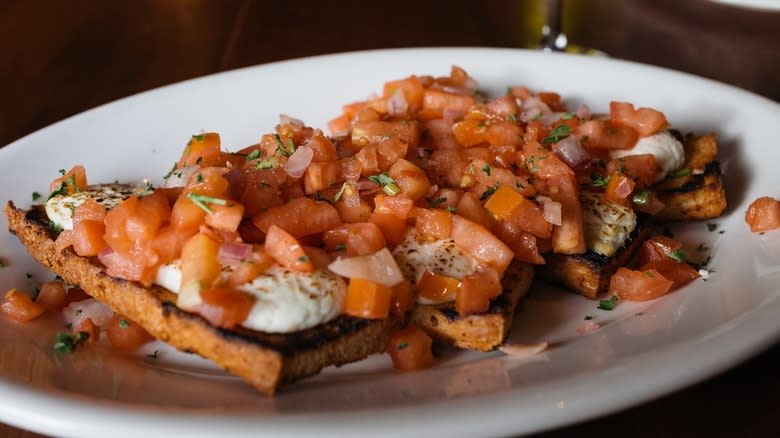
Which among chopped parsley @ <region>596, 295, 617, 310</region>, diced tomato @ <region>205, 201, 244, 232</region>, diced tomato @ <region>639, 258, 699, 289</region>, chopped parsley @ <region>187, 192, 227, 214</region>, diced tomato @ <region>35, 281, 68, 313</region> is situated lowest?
chopped parsley @ <region>596, 295, 617, 310</region>

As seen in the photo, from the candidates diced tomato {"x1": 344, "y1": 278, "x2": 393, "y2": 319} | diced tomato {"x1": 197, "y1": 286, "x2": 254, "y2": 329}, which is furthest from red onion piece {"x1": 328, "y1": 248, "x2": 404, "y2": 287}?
diced tomato {"x1": 197, "y1": 286, "x2": 254, "y2": 329}

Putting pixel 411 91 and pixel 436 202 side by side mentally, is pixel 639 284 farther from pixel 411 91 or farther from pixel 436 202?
pixel 411 91

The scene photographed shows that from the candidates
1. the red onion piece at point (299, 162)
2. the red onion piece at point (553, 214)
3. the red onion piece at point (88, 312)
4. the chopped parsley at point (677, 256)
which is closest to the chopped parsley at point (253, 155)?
the red onion piece at point (299, 162)

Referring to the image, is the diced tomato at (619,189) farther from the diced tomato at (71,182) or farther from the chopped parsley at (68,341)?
the diced tomato at (71,182)

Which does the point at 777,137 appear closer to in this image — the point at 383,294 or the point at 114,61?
the point at 383,294

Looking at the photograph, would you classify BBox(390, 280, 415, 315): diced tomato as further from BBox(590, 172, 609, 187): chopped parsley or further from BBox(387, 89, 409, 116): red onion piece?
BBox(387, 89, 409, 116): red onion piece

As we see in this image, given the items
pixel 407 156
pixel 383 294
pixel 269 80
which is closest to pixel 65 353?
pixel 383 294
